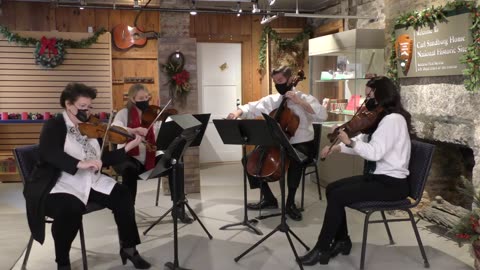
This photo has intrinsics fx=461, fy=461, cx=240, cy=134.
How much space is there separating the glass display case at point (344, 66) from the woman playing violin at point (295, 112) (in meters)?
0.86

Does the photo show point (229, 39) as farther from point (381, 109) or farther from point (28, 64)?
point (381, 109)

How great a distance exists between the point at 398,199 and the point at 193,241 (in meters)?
1.59

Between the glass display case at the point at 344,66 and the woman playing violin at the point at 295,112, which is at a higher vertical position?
the glass display case at the point at 344,66

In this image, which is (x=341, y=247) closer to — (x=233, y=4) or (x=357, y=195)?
(x=357, y=195)

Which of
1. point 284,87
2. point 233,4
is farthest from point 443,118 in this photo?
point 233,4

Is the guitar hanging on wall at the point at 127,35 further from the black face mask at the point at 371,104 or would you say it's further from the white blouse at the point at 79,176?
the black face mask at the point at 371,104

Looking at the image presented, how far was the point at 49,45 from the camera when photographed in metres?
6.13

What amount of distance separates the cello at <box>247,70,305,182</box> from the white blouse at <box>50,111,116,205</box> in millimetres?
1247

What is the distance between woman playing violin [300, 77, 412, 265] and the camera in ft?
9.58

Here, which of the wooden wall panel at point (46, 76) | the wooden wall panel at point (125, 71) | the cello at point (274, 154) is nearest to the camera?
the cello at point (274, 154)

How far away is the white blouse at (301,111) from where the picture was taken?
13.5ft

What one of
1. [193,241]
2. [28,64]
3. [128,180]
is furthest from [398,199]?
[28,64]

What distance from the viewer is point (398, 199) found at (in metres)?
3.01

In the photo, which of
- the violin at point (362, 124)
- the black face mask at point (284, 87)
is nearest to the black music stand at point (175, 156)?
the violin at point (362, 124)
